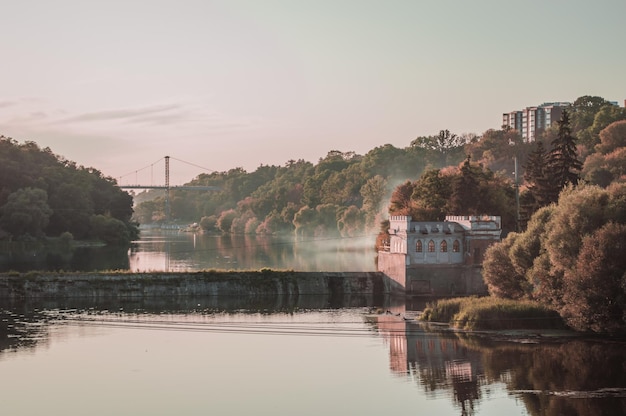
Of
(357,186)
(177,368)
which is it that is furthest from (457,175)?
(357,186)

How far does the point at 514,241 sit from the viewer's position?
6556 centimetres

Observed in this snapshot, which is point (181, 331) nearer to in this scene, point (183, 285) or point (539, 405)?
point (183, 285)

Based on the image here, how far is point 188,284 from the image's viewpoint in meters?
76.2

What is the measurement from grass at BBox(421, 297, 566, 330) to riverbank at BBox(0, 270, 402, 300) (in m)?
14.9

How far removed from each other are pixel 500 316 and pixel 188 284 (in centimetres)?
2573

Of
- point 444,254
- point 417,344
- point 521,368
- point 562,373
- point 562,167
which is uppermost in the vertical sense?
point 562,167

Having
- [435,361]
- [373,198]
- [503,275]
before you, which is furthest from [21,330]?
[373,198]

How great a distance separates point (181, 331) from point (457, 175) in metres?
37.0

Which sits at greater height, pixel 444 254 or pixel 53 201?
pixel 53 201

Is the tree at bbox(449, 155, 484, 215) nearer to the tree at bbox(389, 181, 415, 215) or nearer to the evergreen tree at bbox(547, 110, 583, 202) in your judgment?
the tree at bbox(389, 181, 415, 215)

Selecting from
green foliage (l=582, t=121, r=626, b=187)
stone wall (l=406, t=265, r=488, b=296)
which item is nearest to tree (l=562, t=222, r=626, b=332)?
stone wall (l=406, t=265, r=488, b=296)

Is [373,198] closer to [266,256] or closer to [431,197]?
[266,256]

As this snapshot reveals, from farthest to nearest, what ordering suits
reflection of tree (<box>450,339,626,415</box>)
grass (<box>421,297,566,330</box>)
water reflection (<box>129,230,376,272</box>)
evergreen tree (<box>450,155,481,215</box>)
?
Answer: water reflection (<box>129,230,376,272</box>) → evergreen tree (<box>450,155,481,215</box>) → grass (<box>421,297,566,330</box>) → reflection of tree (<box>450,339,626,415</box>)

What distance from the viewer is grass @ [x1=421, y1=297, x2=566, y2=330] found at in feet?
191
